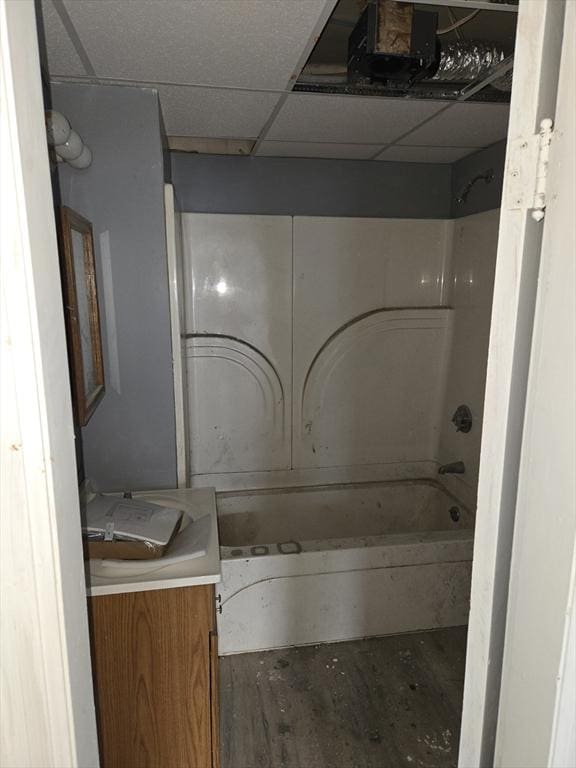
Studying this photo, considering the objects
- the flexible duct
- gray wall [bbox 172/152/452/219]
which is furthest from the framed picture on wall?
the flexible duct

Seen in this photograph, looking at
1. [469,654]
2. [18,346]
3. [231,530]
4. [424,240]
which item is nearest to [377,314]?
[424,240]

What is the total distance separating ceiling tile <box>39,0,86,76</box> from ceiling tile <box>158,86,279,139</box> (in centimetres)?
28

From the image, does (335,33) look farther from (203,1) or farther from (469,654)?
(469,654)

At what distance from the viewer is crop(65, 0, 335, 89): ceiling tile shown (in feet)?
3.78

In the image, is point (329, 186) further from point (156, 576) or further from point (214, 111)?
point (156, 576)

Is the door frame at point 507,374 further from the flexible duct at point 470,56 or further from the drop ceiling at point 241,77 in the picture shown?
the flexible duct at point 470,56

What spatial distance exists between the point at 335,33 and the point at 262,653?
229cm

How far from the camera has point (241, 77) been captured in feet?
5.01

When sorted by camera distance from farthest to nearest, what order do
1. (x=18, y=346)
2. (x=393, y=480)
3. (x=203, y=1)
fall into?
(x=393, y=480), (x=203, y=1), (x=18, y=346)

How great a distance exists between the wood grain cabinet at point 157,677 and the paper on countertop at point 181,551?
7 centimetres

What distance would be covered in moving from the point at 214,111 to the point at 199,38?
564 mm

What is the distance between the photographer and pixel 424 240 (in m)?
2.74

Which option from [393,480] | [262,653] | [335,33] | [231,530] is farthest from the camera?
[393,480]

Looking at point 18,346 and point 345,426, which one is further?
point 345,426
